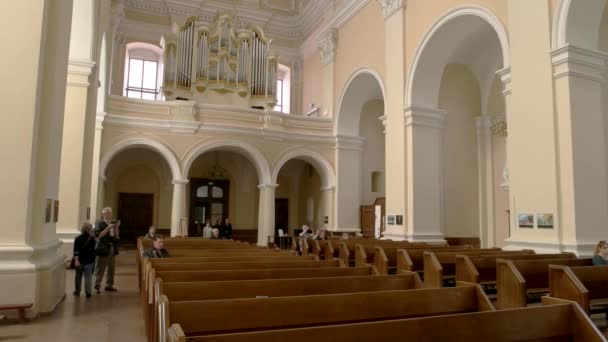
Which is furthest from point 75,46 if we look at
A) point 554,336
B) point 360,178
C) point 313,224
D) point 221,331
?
point 313,224

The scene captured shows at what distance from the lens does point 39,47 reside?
16.8 ft

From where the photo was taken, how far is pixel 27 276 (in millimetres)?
4859

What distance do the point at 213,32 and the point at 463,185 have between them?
34.8 feet

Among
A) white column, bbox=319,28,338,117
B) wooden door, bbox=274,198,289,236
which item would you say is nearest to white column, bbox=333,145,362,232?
white column, bbox=319,28,338,117

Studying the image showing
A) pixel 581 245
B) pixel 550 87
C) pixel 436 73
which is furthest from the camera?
pixel 436 73

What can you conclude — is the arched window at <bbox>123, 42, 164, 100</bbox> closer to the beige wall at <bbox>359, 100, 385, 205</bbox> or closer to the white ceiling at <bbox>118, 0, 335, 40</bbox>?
the white ceiling at <bbox>118, 0, 335, 40</bbox>

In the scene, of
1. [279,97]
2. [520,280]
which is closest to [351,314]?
[520,280]

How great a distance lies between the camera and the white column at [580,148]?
746 cm

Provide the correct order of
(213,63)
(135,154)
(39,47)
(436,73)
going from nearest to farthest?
(39,47) → (436,73) → (213,63) → (135,154)

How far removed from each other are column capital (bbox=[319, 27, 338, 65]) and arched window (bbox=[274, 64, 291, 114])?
318 centimetres

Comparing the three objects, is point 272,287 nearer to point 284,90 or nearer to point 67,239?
point 67,239

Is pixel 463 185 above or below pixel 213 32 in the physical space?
below

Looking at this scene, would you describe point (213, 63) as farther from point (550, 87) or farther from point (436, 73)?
point (550, 87)

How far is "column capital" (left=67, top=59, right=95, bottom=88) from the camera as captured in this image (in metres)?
9.07
